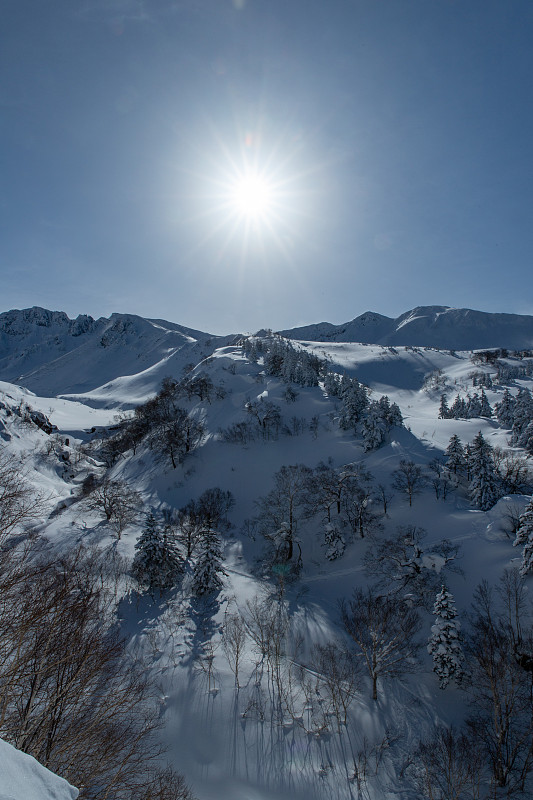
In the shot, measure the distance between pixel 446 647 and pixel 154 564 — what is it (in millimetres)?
22528

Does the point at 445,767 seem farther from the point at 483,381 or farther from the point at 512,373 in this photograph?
the point at 512,373

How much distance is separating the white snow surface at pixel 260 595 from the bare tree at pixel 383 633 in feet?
3.59

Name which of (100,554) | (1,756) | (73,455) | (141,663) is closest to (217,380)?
(73,455)

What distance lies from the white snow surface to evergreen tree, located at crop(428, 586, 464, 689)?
154cm

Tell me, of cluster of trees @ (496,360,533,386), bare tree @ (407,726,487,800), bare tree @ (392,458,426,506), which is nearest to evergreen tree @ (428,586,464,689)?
bare tree @ (407,726,487,800)

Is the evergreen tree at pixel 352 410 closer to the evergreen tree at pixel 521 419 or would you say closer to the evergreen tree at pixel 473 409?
the evergreen tree at pixel 521 419

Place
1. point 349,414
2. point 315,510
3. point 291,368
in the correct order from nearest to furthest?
point 315,510 → point 349,414 → point 291,368

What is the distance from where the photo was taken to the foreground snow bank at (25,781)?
283cm

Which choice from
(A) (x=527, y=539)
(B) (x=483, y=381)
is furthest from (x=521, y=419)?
(B) (x=483, y=381)

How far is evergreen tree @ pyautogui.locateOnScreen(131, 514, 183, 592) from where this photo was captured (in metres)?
27.4

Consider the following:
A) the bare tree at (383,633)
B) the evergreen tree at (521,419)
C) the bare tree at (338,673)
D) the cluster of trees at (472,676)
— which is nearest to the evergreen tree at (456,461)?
the cluster of trees at (472,676)

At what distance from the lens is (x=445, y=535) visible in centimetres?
3403

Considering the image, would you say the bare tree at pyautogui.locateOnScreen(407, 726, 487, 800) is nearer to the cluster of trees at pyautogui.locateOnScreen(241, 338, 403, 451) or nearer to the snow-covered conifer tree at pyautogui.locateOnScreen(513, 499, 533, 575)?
the snow-covered conifer tree at pyautogui.locateOnScreen(513, 499, 533, 575)

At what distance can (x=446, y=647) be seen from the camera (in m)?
20.4
